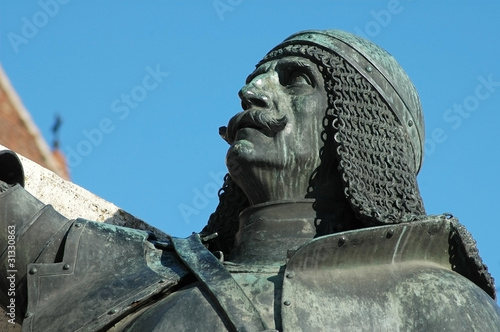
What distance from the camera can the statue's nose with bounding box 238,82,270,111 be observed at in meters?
9.05

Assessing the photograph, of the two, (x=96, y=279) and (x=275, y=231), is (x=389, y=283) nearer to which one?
(x=275, y=231)

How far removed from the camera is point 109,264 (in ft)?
28.7

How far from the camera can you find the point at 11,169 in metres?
9.01

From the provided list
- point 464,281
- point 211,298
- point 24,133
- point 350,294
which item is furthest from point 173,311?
point 24,133

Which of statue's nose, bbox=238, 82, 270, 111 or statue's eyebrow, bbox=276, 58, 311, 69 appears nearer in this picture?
statue's nose, bbox=238, 82, 270, 111

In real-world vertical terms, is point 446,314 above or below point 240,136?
below

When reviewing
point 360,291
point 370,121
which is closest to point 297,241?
point 360,291

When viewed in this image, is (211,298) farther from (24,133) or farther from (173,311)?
(24,133)

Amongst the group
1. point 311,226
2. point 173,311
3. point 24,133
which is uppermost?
point 24,133

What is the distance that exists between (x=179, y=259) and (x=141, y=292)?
390mm

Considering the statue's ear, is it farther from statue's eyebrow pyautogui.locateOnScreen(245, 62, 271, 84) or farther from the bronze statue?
statue's eyebrow pyautogui.locateOnScreen(245, 62, 271, 84)

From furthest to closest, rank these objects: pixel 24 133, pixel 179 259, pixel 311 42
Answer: pixel 24 133 < pixel 311 42 < pixel 179 259

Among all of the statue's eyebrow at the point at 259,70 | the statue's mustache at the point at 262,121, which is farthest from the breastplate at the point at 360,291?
the statue's eyebrow at the point at 259,70

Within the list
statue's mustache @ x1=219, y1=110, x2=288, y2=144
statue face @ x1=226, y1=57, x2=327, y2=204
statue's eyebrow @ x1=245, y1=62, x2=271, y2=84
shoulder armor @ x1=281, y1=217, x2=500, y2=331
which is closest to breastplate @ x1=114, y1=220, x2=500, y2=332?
shoulder armor @ x1=281, y1=217, x2=500, y2=331
